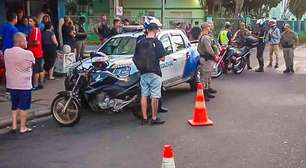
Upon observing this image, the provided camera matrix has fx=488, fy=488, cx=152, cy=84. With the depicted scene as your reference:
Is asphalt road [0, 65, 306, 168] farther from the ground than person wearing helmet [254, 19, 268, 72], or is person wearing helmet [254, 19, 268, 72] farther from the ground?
person wearing helmet [254, 19, 268, 72]

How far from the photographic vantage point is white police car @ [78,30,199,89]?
11031 millimetres

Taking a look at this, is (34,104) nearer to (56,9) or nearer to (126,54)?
(126,54)

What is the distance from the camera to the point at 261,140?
7672 mm

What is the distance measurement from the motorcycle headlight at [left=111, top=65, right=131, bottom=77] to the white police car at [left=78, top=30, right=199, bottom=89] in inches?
8.6

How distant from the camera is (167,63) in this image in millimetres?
11188

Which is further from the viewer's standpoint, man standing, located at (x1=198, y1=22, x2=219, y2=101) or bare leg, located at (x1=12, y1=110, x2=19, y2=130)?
man standing, located at (x1=198, y1=22, x2=219, y2=101)

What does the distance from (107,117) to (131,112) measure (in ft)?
2.01

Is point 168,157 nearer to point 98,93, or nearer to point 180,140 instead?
point 180,140

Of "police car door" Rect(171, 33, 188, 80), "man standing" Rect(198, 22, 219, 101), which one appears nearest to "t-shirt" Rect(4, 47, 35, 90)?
"police car door" Rect(171, 33, 188, 80)

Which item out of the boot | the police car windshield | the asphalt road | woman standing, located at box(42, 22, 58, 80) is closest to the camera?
the asphalt road

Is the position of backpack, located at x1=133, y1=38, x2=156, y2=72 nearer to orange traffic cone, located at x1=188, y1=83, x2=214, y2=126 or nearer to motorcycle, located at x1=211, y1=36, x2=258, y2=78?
orange traffic cone, located at x1=188, y1=83, x2=214, y2=126

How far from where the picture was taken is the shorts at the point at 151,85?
8773mm

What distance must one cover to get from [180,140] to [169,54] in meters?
4.04

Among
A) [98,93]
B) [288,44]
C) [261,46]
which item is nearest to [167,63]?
[98,93]
